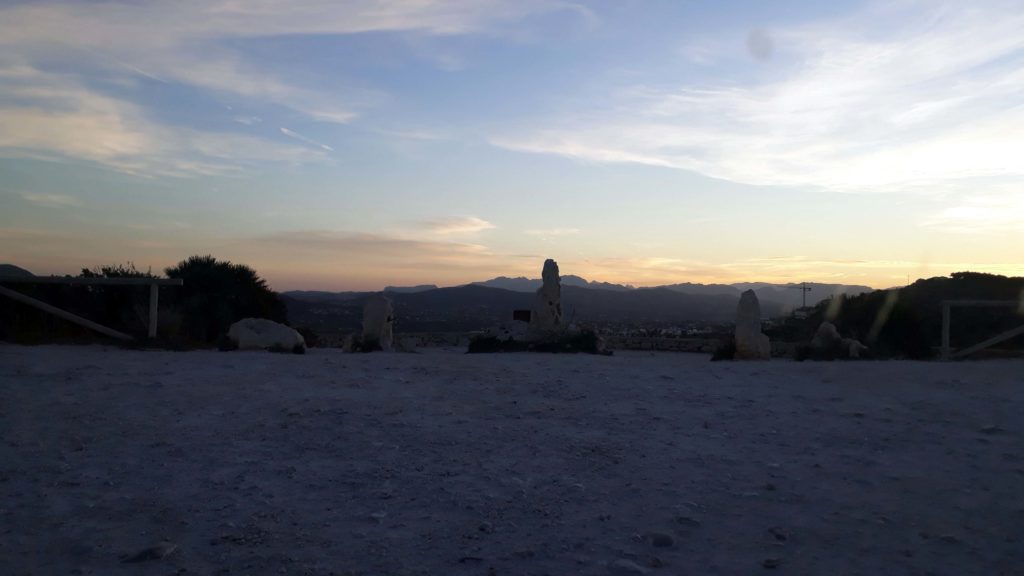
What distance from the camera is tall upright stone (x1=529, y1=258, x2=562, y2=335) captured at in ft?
54.6

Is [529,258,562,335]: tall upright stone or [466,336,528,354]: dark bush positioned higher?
[529,258,562,335]: tall upright stone

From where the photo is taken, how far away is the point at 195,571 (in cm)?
470

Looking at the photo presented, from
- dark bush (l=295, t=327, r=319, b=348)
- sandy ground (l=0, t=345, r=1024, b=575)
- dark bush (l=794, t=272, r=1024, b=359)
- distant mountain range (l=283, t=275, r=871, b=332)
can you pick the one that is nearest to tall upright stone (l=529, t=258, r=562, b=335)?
dark bush (l=794, t=272, r=1024, b=359)

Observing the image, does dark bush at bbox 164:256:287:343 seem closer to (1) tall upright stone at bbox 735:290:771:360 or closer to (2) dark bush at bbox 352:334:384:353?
(2) dark bush at bbox 352:334:384:353

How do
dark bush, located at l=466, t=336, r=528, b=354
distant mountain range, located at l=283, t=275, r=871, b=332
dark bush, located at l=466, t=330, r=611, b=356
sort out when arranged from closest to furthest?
dark bush, located at l=466, t=330, r=611, b=356, dark bush, located at l=466, t=336, r=528, b=354, distant mountain range, located at l=283, t=275, r=871, b=332

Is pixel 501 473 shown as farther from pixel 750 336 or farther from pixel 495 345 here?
pixel 750 336

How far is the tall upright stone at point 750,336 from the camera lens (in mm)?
15625

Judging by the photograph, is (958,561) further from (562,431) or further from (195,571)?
(195,571)

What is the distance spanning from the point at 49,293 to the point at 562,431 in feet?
45.8

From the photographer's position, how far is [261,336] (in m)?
15.3

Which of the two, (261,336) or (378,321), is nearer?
(261,336)

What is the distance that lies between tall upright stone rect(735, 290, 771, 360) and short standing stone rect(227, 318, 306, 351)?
8.86 m

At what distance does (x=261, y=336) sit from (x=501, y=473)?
10072 mm

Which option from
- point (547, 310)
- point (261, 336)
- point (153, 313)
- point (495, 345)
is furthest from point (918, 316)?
point (153, 313)
